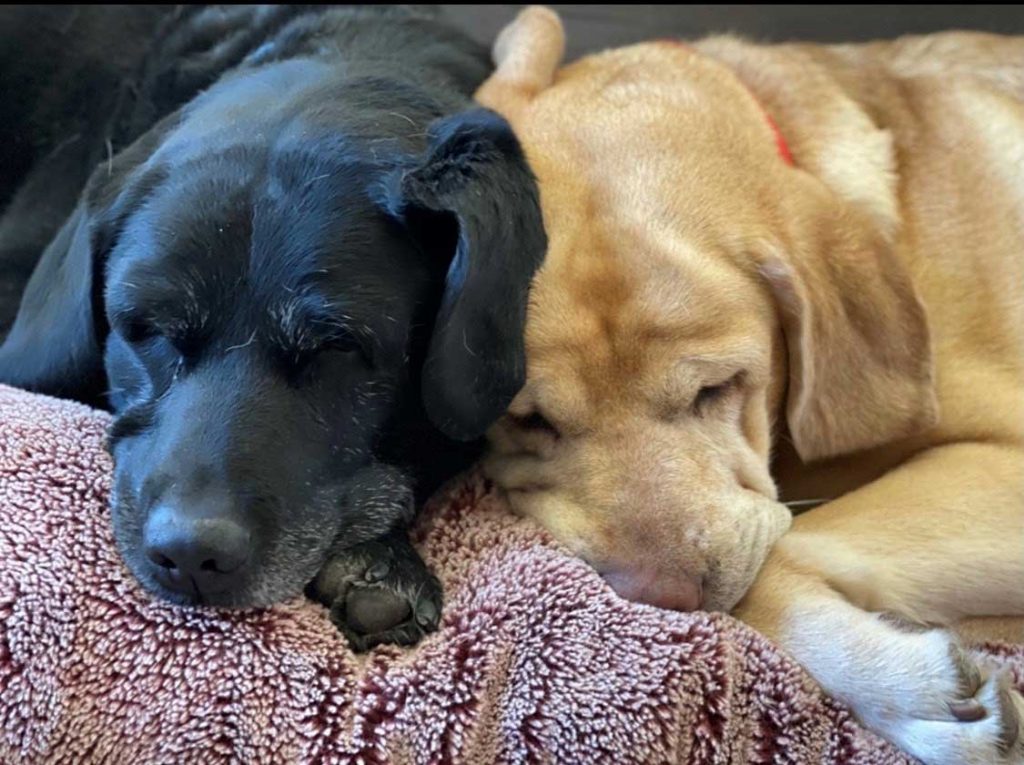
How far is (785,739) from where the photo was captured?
1322 mm

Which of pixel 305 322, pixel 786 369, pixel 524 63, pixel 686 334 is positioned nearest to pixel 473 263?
pixel 305 322

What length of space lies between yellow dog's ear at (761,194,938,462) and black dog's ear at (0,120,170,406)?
96 centimetres

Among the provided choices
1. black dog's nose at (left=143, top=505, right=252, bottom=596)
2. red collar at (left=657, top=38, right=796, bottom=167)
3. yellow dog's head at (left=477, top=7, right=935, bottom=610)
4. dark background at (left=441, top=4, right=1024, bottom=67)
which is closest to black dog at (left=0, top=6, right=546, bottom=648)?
black dog's nose at (left=143, top=505, right=252, bottom=596)

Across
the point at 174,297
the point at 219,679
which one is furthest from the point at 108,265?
the point at 219,679

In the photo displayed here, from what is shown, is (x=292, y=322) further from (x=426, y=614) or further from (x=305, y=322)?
(x=426, y=614)

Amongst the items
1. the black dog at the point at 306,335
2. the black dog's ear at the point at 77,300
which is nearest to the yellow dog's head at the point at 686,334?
the black dog at the point at 306,335

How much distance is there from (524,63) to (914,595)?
1.07 m

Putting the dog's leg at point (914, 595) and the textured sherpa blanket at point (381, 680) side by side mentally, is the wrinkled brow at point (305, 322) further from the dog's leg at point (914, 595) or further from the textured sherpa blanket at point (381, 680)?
the dog's leg at point (914, 595)

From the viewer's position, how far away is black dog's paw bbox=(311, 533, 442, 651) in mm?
1386

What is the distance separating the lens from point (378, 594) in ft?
4.62

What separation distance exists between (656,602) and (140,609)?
615mm

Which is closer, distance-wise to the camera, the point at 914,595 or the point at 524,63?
the point at 914,595

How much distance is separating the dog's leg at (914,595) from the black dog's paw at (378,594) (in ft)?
1.42

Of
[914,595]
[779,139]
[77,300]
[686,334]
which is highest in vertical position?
[779,139]
